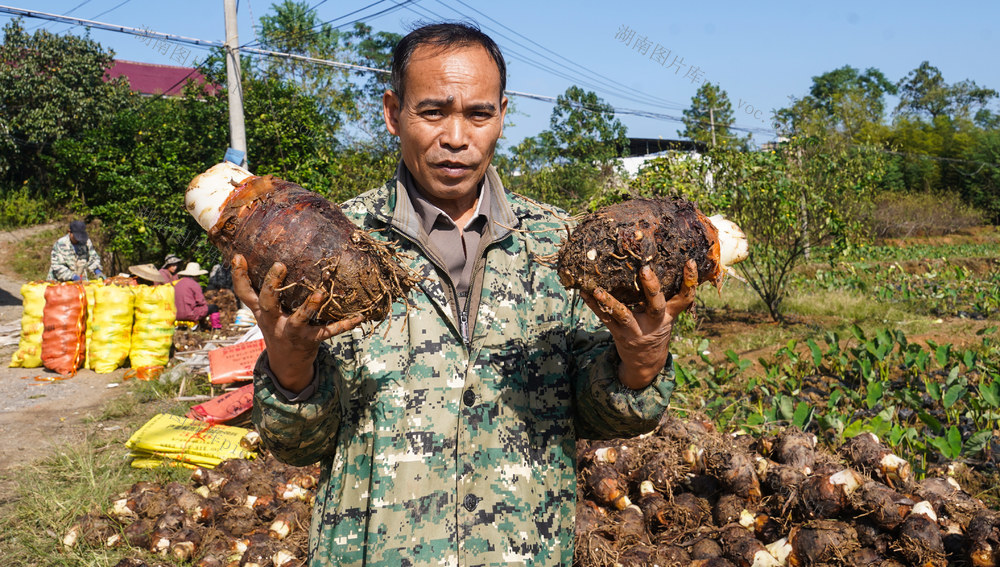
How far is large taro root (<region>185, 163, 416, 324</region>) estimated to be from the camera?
5.69ft

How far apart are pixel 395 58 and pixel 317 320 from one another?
0.84m

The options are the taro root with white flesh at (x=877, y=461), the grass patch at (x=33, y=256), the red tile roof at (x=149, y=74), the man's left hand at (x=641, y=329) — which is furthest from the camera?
the red tile roof at (x=149, y=74)

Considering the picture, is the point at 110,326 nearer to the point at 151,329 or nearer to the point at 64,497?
the point at 151,329

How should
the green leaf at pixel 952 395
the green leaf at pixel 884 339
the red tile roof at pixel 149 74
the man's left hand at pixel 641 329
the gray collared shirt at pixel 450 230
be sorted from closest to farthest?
1. the man's left hand at pixel 641 329
2. the gray collared shirt at pixel 450 230
3. the green leaf at pixel 952 395
4. the green leaf at pixel 884 339
5. the red tile roof at pixel 149 74

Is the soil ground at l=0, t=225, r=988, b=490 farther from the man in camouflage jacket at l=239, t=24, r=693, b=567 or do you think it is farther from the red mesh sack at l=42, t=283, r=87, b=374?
the man in camouflage jacket at l=239, t=24, r=693, b=567

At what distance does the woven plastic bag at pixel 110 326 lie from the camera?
27.1 ft

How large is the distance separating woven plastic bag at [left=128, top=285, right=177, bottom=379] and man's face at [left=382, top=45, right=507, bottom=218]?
7793mm

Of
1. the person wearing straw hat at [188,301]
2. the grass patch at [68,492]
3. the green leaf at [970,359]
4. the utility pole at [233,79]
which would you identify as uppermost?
the utility pole at [233,79]

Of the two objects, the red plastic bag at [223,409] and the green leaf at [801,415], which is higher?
the green leaf at [801,415]

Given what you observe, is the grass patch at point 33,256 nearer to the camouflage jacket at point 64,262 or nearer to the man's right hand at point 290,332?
the camouflage jacket at point 64,262

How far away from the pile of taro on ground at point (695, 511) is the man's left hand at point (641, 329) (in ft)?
6.34

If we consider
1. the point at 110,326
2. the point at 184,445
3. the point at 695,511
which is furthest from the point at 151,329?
the point at 695,511

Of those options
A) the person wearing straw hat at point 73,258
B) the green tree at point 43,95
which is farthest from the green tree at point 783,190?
the green tree at point 43,95

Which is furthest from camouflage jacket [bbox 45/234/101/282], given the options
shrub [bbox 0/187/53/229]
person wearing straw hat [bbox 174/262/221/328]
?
shrub [bbox 0/187/53/229]
